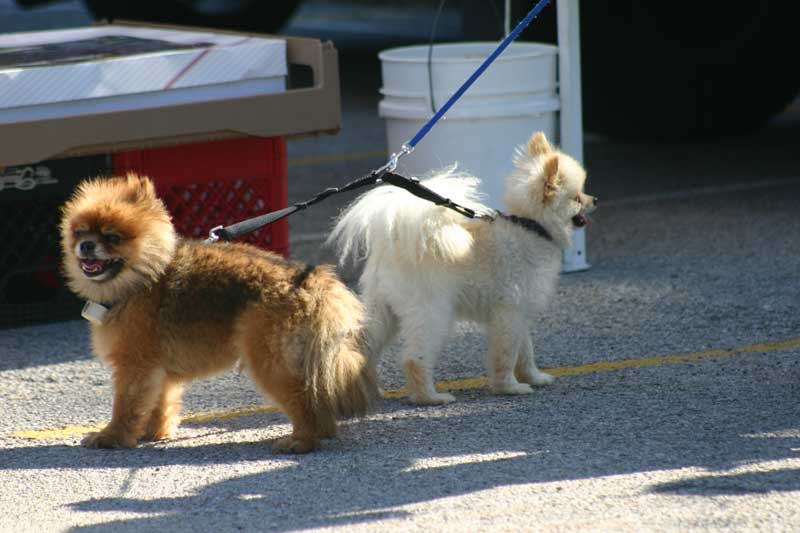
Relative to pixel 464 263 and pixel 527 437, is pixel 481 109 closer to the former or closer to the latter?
pixel 464 263

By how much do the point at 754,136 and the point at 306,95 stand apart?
668 centimetres

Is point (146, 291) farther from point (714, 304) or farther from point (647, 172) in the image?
point (647, 172)

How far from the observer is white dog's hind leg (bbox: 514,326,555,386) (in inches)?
207

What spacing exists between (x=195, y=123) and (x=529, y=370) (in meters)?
2.27

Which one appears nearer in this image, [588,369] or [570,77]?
[588,369]

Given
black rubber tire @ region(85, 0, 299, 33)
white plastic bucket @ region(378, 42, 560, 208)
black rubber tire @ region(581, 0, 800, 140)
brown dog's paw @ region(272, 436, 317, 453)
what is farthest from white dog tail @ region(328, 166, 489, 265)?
black rubber tire @ region(85, 0, 299, 33)

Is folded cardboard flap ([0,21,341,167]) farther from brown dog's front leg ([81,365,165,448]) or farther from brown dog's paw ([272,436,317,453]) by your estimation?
brown dog's paw ([272,436,317,453])

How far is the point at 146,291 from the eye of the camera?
4.49 m

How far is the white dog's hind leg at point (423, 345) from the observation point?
4926 millimetres

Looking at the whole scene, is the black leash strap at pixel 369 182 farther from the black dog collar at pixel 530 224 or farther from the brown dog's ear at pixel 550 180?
the brown dog's ear at pixel 550 180

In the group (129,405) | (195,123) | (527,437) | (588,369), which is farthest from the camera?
(195,123)

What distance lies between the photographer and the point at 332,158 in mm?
11195

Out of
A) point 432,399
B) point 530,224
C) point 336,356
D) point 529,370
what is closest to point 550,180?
point 530,224

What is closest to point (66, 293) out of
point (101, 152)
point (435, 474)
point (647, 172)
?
point (101, 152)
